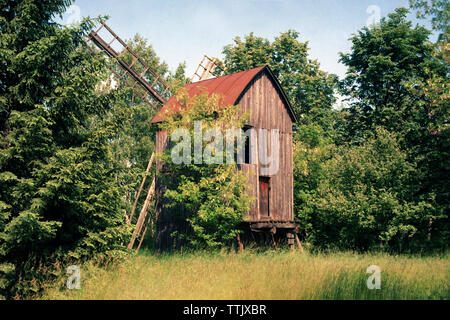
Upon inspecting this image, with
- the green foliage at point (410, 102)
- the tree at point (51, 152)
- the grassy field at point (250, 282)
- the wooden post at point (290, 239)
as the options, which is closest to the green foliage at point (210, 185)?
the grassy field at point (250, 282)

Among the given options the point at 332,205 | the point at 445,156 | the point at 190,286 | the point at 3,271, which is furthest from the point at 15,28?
the point at 445,156

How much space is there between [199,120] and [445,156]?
44.2ft

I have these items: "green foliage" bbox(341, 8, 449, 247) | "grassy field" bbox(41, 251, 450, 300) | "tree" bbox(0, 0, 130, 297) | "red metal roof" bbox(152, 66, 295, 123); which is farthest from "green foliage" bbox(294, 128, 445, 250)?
"tree" bbox(0, 0, 130, 297)

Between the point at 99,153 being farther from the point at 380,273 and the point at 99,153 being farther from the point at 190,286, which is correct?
the point at 380,273

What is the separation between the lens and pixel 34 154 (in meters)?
12.1

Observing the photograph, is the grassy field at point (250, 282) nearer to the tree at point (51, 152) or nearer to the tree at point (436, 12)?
the tree at point (51, 152)

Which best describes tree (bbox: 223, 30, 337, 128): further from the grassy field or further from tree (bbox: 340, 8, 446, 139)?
the grassy field

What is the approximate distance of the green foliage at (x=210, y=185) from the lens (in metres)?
17.3

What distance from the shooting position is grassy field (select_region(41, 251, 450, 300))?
397 inches

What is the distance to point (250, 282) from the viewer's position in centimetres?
1074

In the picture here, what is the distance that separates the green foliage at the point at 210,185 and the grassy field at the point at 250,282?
3.93 metres

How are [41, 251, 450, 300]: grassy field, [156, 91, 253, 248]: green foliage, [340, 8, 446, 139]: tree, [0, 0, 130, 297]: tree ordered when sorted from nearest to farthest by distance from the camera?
1. [41, 251, 450, 300]: grassy field
2. [0, 0, 130, 297]: tree
3. [156, 91, 253, 248]: green foliage
4. [340, 8, 446, 139]: tree

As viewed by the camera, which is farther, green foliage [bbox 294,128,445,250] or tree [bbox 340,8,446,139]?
tree [bbox 340,8,446,139]

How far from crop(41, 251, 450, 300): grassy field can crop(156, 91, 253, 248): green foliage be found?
393 centimetres
